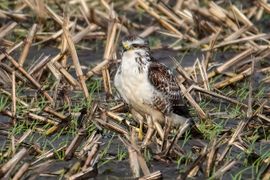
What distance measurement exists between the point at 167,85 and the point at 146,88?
0.33 m

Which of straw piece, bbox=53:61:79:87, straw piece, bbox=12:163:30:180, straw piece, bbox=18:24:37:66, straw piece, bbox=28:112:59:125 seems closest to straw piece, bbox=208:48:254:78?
straw piece, bbox=53:61:79:87

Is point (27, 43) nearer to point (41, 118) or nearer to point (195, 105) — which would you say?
point (41, 118)

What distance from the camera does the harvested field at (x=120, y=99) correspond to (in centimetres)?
658

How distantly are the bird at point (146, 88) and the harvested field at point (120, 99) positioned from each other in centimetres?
18

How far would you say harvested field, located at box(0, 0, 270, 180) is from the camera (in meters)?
6.58

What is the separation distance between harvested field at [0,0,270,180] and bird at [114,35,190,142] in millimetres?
179

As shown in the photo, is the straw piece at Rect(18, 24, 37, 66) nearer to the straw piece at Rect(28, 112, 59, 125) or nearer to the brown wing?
the straw piece at Rect(28, 112, 59, 125)

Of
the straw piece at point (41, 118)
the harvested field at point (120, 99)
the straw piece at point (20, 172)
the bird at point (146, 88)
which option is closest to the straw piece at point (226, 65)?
the harvested field at point (120, 99)

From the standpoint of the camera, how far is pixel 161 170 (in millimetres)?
6668

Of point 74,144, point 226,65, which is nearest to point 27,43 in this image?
point 226,65

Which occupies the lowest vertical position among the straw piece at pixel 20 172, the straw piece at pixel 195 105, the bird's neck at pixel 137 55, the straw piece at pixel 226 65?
the straw piece at pixel 20 172

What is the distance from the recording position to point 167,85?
25.5 feet

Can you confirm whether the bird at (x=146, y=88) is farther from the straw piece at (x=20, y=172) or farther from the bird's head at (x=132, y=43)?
the straw piece at (x=20, y=172)

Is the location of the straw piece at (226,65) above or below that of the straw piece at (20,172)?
above
